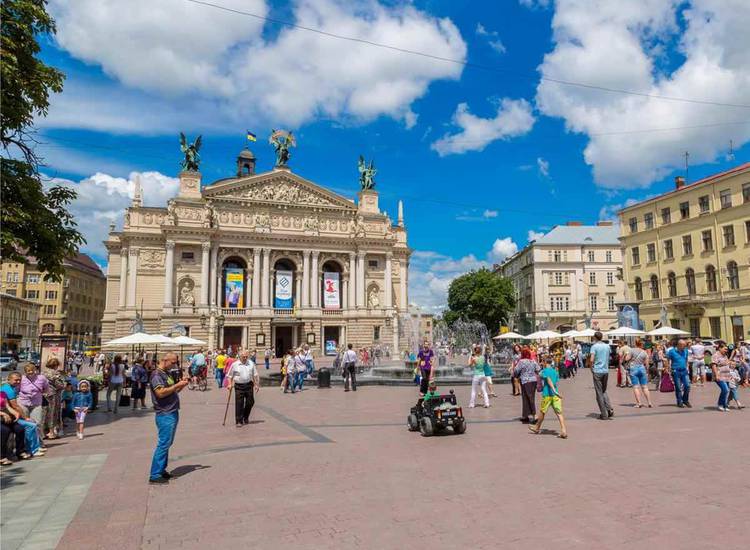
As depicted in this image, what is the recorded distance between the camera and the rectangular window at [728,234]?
40938 millimetres

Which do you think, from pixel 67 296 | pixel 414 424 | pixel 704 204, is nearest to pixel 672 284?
pixel 704 204

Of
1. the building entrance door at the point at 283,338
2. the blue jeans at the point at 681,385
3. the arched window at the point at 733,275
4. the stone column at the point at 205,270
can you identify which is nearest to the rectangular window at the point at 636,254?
the arched window at the point at 733,275

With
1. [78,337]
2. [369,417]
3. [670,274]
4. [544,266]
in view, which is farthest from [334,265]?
[78,337]

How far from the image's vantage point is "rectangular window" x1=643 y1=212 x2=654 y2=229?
4887cm

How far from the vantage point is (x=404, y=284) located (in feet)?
228

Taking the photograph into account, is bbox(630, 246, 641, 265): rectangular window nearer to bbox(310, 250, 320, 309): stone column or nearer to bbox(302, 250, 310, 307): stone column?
bbox(310, 250, 320, 309): stone column

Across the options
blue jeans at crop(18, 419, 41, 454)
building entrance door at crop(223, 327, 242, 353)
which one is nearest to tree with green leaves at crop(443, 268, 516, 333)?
building entrance door at crop(223, 327, 242, 353)

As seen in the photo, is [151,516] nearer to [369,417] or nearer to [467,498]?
[467,498]

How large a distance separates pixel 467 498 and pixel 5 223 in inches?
444

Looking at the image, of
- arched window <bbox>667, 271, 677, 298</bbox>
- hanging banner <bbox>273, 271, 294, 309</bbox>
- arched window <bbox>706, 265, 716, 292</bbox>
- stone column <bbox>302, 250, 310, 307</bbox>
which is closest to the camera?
arched window <bbox>706, 265, 716, 292</bbox>

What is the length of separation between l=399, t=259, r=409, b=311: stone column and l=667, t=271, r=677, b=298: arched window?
31373 mm

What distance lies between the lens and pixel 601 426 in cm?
1161

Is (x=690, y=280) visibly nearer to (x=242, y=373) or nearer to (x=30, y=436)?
(x=242, y=373)

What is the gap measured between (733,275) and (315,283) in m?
41.4
